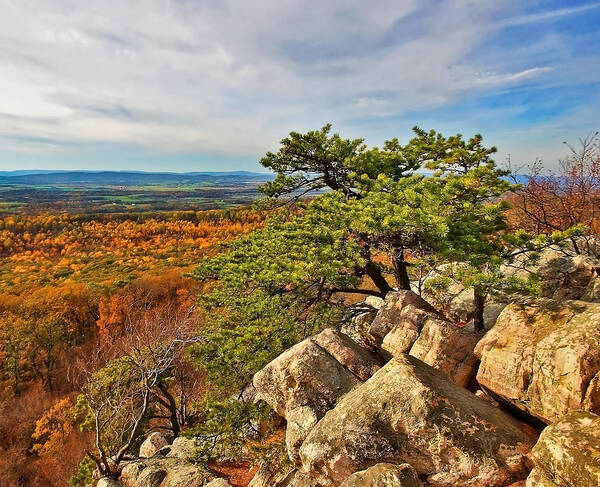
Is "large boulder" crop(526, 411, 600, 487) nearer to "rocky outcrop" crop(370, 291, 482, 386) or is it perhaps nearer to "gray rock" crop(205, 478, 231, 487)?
"rocky outcrop" crop(370, 291, 482, 386)

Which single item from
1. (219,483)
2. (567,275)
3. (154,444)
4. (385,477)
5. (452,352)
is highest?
(567,275)

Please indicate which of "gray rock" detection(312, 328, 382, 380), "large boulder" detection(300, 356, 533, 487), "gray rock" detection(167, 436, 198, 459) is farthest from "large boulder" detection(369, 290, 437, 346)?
"gray rock" detection(167, 436, 198, 459)

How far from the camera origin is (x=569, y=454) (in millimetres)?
4973

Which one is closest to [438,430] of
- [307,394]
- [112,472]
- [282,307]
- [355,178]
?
[307,394]

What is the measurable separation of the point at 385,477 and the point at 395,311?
5.85m

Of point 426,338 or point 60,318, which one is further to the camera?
point 60,318

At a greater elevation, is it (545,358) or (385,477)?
(545,358)

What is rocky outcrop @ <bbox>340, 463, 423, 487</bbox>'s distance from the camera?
5.46 m

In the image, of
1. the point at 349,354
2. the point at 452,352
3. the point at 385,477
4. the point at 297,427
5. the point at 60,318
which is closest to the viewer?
the point at 385,477

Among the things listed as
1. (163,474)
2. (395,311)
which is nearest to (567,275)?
(395,311)

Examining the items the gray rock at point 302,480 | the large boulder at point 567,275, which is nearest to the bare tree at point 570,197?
the large boulder at point 567,275

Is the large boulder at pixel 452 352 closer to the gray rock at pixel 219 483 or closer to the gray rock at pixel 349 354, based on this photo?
the gray rock at pixel 349 354

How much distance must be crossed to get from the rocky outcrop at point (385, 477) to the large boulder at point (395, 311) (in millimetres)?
5084

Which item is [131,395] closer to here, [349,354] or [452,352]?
[349,354]
